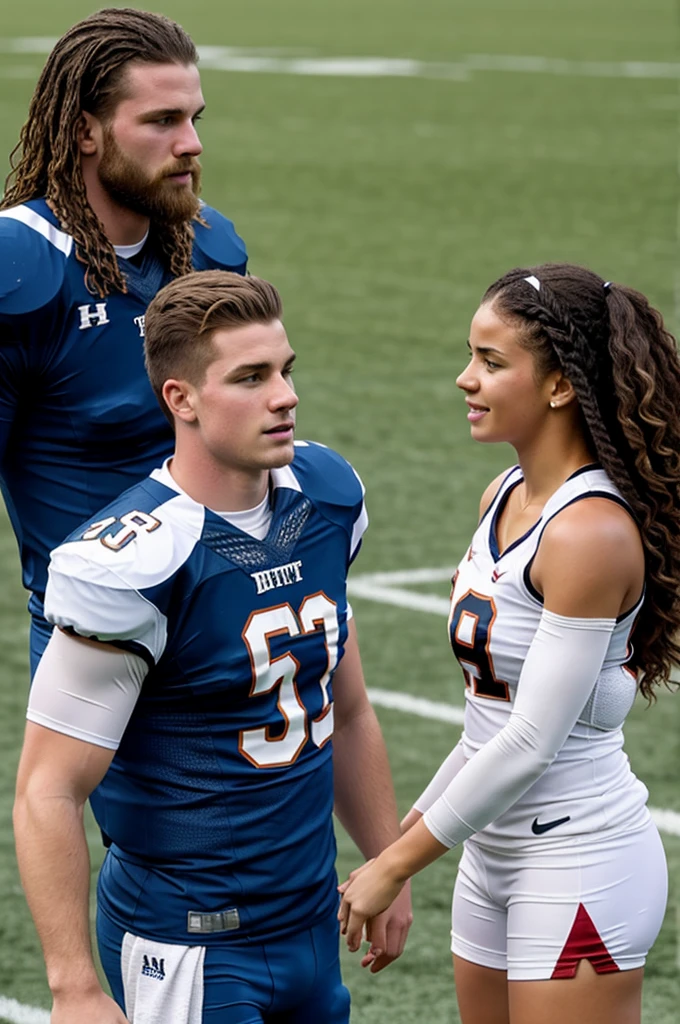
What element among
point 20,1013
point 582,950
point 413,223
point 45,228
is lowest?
point 413,223

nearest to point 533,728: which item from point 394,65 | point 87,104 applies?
point 87,104

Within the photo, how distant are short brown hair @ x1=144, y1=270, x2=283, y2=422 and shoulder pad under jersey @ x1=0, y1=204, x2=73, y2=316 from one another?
41 centimetres

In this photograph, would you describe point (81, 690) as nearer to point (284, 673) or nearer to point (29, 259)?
point (284, 673)

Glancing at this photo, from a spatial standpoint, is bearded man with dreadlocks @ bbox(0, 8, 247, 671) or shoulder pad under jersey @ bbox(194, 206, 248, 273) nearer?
bearded man with dreadlocks @ bbox(0, 8, 247, 671)

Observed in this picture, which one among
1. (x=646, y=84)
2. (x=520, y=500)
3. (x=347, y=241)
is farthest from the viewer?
(x=646, y=84)

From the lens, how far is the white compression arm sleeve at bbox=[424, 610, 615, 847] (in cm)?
319

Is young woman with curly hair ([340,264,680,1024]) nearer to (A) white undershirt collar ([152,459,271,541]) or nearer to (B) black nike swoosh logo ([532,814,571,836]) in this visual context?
(B) black nike swoosh logo ([532,814,571,836])

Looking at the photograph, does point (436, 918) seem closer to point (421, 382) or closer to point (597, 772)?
point (597, 772)

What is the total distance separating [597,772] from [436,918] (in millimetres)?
2067

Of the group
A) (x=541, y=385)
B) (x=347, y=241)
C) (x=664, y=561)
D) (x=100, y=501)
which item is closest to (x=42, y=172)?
(x=100, y=501)

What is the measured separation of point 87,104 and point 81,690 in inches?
49.6

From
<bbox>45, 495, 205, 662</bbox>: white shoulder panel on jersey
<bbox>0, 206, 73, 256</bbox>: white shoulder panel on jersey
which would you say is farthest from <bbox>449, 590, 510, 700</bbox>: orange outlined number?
<bbox>0, 206, 73, 256</bbox>: white shoulder panel on jersey

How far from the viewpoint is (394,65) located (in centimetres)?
2538

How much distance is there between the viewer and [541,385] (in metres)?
3.32
